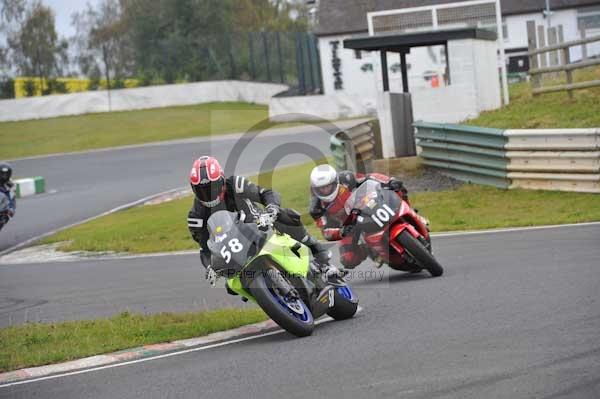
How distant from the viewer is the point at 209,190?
8.76 metres

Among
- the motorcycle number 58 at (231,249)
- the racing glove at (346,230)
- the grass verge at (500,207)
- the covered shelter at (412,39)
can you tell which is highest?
the covered shelter at (412,39)

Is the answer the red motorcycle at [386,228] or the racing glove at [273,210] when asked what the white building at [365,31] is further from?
the racing glove at [273,210]

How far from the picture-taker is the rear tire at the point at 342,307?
8906mm

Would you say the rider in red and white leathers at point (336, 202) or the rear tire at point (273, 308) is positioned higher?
the rider in red and white leathers at point (336, 202)

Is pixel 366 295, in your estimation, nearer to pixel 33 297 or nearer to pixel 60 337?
pixel 60 337

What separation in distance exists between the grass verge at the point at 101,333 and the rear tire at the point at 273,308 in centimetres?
123

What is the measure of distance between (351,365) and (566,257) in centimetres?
491

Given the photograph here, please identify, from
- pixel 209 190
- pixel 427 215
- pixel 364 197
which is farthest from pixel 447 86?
pixel 209 190

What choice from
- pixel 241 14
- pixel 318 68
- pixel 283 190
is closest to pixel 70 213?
pixel 283 190

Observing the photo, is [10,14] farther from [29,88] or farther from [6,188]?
[6,188]

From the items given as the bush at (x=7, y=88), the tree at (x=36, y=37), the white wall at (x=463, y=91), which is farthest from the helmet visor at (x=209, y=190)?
the tree at (x=36, y=37)

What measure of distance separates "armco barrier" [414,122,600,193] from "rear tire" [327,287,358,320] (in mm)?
8113

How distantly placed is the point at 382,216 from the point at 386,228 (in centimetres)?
14

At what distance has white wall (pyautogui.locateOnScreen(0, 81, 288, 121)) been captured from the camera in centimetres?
4534
